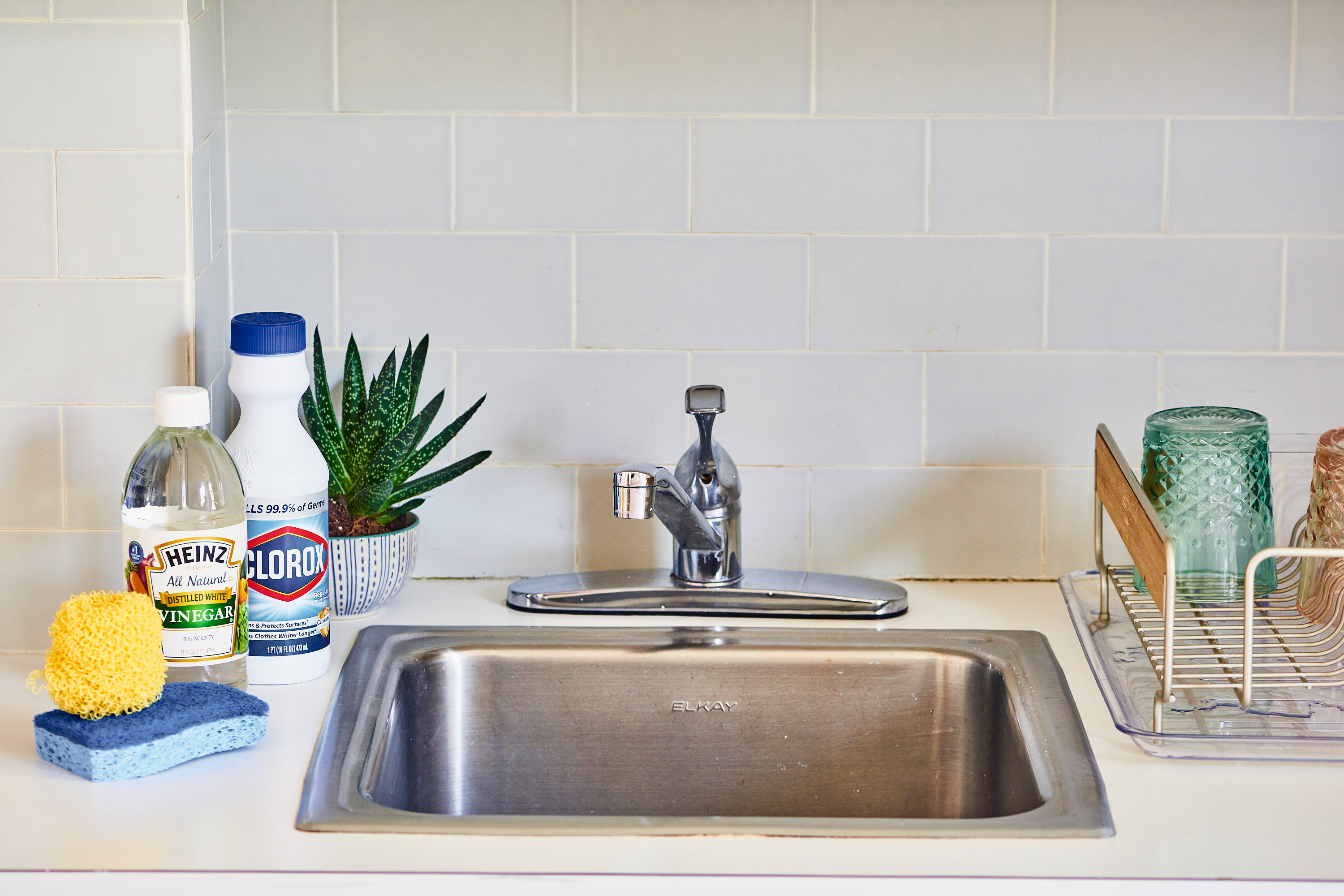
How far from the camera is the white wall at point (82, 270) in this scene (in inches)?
42.3

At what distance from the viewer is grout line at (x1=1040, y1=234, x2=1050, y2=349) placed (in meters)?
1.28

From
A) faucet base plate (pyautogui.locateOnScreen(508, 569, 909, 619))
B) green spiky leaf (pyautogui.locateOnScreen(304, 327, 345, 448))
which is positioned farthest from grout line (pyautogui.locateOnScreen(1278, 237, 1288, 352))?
green spiky leaf (pyautogui.locateOnScreen(304, 327, 345, 448))

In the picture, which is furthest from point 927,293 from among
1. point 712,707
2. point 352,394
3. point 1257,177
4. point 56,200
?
point 56,200

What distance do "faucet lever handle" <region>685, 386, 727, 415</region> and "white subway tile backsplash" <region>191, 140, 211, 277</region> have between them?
1.39ft

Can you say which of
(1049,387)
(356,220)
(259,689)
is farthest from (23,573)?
(1049,387)

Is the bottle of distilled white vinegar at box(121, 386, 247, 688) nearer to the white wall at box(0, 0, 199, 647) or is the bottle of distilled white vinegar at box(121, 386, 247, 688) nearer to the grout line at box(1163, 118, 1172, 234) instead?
the white wall at box(0, 0, 199, 647)

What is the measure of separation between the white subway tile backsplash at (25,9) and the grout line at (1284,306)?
1.09 m

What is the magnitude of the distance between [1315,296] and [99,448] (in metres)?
1.10

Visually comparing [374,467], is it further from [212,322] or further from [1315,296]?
[1315,296]

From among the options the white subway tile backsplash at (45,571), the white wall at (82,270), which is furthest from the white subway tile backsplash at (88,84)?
the white subway tile backsplash at (45,571)

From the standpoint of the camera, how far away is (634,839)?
0.83 m

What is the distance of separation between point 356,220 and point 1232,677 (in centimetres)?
85

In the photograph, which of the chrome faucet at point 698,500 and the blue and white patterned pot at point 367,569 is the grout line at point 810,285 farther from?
the blue and white patterned pot at point 367,569

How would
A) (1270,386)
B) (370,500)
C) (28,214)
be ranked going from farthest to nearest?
(1270,386) < (370,500) < (28,214)
